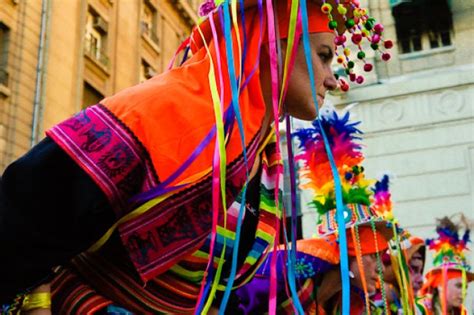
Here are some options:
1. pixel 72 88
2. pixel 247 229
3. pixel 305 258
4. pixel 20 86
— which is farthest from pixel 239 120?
pixel 72 88

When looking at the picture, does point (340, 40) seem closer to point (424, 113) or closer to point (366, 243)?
point (366, 243)

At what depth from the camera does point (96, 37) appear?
12922mm

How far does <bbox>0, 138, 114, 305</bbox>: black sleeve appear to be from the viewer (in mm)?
1243

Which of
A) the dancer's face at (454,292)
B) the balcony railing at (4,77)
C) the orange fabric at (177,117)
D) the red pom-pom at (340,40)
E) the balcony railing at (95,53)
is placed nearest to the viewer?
the orange fabric at (177,117)

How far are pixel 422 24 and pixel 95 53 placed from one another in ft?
22.2

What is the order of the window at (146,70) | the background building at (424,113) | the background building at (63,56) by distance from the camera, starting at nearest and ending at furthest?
the background building at (424,113), the background building at (63,56), the window at (146,70)

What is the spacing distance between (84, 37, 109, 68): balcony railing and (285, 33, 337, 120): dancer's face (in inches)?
430

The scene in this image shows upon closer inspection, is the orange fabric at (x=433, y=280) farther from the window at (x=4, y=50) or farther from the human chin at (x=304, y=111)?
the window at (x=4, y=50)

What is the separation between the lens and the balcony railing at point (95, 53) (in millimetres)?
12383

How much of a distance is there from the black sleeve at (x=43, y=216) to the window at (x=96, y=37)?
453 inches

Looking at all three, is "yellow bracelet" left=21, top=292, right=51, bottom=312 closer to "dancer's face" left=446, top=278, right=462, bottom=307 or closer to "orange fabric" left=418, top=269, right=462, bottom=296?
"dancer's face" left=446, top=278, right=462, bottom=307

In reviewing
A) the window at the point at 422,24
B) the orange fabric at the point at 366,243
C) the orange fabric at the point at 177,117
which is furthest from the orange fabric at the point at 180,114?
the window at the point at 422,24

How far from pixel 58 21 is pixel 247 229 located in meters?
10.3

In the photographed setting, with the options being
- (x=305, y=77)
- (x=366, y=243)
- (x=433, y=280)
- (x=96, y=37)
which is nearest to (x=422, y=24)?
(x=433, y=280)
